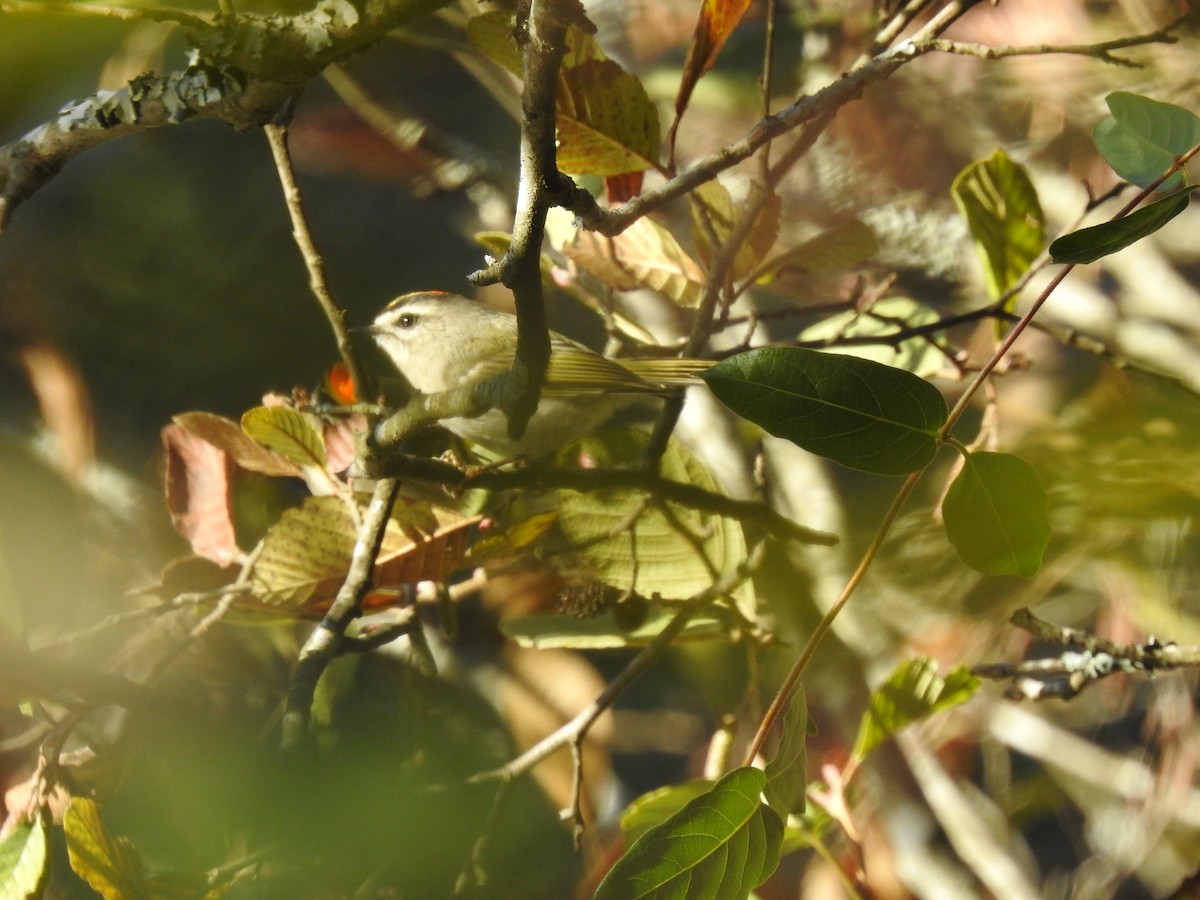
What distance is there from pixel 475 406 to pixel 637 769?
411 millimetres

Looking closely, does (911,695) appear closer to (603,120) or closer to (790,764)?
(790,764)

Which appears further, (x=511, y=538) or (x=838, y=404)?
(x=511, y=538)

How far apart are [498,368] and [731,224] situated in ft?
0.96

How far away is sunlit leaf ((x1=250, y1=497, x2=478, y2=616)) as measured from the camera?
1.54 ft

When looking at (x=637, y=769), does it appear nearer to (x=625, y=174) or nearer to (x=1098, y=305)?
(x=625, y=174)

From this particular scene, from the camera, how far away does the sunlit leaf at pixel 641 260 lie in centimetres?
50

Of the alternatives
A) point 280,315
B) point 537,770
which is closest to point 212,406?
point 280,315

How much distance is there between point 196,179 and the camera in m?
0.57

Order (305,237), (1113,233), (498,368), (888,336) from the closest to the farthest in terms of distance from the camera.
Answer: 1. (1113,233)
2. (305,237)
3. (888,336)
4. (498,368)

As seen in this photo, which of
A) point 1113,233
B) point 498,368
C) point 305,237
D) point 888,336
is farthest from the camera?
point 498,368

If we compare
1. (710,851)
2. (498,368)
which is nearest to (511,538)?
(710,851)

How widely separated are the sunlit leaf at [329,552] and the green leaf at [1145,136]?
34 centimetres

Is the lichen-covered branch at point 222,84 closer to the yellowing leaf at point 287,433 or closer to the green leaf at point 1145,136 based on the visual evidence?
the yellowing leaf at point 287,433

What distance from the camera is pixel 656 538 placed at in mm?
510
